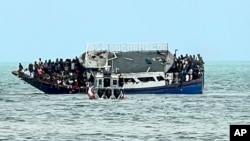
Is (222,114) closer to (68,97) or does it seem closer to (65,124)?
(65,124)

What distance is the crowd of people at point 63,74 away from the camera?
→ 3932 inches

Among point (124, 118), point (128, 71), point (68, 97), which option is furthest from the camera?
point (128, 71)

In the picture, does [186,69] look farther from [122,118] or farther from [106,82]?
[122,118]

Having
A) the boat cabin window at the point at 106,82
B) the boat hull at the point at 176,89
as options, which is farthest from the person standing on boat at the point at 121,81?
the boat cabin window at the point at 106,82

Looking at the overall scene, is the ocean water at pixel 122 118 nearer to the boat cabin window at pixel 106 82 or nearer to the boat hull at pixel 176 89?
the boat cabin window at pixel 106 82

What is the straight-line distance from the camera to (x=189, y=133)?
180ft

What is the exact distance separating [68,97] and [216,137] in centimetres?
4283

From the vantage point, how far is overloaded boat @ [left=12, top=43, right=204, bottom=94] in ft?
324

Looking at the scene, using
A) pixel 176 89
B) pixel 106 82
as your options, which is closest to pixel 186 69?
pixel 176 89

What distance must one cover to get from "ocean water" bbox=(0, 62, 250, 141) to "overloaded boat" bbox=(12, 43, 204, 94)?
300 cm

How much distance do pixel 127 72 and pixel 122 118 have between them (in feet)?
113

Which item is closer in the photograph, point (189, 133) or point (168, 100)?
point (189, 133)

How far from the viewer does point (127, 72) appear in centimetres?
10044

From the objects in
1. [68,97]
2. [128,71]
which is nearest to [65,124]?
[68,97]
